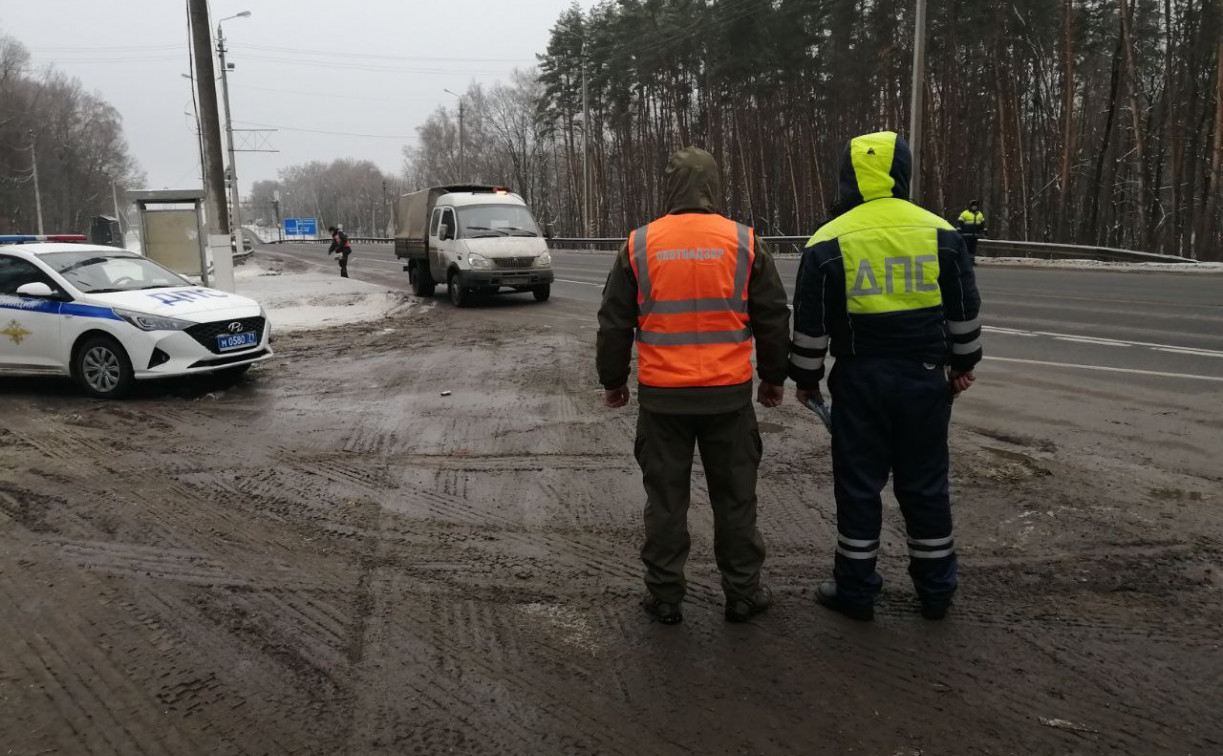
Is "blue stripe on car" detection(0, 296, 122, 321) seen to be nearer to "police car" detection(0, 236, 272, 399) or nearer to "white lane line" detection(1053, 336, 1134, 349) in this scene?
"police car" detection(0, 236, 272, 399)

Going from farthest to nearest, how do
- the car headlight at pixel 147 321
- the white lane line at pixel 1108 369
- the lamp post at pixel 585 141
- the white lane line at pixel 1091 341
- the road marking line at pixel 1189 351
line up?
1. the lamp post at pixel 585 141
2. the white lane line at pixel 1091 341
3. the road marking line at pixel 1189 351
4. the car headlight at pixel 147 321
5. the white lane line at pixel 1108 369

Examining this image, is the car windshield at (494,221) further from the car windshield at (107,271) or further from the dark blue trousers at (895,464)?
the dark blue trousers at (895,464)

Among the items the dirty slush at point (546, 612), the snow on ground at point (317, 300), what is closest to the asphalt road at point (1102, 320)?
the dirty slush at point (546, 612)

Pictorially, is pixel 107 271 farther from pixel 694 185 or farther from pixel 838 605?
pixel 838 605

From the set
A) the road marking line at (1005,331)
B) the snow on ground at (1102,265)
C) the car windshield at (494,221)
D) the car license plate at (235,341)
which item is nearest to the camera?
the car license plate at (235,341)

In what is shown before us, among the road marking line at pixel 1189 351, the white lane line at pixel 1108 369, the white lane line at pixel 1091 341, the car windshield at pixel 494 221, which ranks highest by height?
the car windshield at pixel 494 221

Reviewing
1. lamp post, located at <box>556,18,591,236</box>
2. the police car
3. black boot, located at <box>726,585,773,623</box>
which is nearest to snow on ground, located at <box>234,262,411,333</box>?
the police car

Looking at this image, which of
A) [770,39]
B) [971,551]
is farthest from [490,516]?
[770,39]

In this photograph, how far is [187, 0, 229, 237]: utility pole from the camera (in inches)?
626

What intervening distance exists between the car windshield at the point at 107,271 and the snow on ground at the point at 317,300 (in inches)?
166

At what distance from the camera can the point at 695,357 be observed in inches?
139

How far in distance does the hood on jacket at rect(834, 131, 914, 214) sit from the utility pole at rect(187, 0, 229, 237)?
48.2 ft

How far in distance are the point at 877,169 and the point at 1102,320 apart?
1088 centimetres

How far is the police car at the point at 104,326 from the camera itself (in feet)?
28.4
